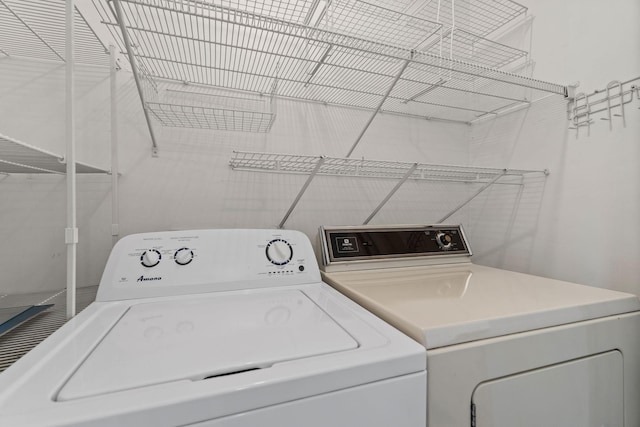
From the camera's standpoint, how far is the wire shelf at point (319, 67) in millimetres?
1109

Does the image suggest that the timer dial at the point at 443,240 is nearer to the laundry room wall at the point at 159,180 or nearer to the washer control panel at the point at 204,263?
the laundry room wall at the point at 159,180

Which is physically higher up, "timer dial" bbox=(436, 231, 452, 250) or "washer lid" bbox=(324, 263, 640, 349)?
"timer dial" bbox=(436, 231, 452, 250)

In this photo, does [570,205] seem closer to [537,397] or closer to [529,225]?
[529,225]

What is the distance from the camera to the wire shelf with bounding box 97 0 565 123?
3.64 ft

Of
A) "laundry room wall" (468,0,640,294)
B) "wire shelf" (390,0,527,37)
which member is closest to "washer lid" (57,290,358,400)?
"laundry room wall" (468,0,640,294)

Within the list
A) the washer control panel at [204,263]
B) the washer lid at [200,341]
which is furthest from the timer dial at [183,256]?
the washer lid at [200,341]

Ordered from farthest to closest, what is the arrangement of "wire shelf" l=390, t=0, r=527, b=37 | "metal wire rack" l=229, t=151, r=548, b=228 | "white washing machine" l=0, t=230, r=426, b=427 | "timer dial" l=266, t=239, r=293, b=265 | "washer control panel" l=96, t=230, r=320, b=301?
"wire shelf" l=390, t=0, r=527, b=37 < "metal wire rack" l=229, t=151, r=548, b=228 < "timer dial" l=266, t=239, r=293, b=265 < "washer control panel" l=96, t=230, r=320, b=301 < "white washing machine" l=0, t=230, r=426, b=427

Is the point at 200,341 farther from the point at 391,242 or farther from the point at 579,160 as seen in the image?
the point at 579,160

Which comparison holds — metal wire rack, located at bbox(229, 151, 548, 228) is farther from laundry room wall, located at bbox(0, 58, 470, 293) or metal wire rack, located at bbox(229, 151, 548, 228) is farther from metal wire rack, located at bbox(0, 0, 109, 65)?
metal wire rack, located at bbox(0, 0, 109, 65)

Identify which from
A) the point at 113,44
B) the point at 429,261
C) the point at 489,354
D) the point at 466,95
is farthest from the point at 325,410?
the point at 466,95

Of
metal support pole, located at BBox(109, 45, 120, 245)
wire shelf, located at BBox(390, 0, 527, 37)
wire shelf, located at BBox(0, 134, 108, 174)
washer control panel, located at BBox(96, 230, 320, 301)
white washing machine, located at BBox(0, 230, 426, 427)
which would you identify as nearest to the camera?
white washing machine, located at BBox(0, 230, 426, 427)

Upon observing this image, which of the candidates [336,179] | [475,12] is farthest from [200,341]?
[475,12]

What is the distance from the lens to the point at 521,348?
2.30 feet

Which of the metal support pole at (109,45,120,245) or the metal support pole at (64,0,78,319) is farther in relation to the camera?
the metal support pole at (109,45,120,245)
